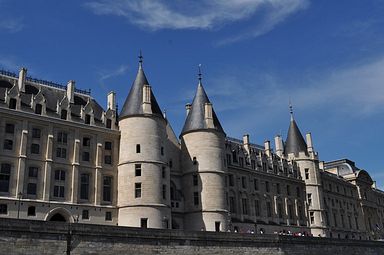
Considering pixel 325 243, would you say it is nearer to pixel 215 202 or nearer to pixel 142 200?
pixel 215 202

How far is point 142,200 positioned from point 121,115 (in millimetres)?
10103

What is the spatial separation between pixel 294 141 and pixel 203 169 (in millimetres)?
26130

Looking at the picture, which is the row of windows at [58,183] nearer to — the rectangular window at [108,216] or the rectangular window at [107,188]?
the rectangular window at [107,188]

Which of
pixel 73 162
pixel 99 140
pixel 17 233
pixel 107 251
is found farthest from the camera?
pixel 99 140

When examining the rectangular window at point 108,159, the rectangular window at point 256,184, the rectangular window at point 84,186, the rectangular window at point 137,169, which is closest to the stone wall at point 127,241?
the rectangular window at point 137,169

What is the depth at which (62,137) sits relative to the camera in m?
44.0

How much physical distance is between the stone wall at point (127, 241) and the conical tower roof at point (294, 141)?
27.7 meters

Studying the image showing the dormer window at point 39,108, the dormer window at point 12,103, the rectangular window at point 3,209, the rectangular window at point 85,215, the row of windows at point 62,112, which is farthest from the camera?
the dormer window at point 39,108

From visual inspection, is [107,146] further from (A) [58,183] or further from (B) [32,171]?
(B) [32,171]

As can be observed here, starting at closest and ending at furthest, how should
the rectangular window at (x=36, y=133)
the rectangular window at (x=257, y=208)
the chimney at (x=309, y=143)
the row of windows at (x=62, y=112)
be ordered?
1. the row of windows at (x=62, y=112)
2. the rectangular window at (x=36, y=133)
3. the rectangular window at (x=257, y=208)
4. the chimney at (x=309, y=143)

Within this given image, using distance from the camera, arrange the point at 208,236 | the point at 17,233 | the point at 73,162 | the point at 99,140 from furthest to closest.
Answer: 1. the point at 99,140
2. the point at 73,162
3. the point at 208,236
4. the point at 17,233

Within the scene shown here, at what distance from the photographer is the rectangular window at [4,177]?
128 ft

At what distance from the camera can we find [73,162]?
143 ft

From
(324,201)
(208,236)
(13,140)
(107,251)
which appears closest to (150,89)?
(13,140)
